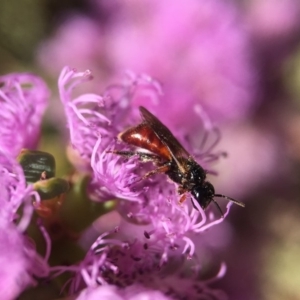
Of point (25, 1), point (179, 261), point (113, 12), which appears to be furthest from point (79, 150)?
point (25, 1)

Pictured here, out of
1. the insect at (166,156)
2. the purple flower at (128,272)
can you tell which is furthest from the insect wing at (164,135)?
the purple flower at (128,272)

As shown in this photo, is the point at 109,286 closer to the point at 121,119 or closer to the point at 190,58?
the point at 121,119

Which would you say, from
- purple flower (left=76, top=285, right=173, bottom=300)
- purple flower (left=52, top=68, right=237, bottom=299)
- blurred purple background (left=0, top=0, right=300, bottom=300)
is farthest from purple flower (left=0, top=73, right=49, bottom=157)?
blurred purple background (left=0, top=0, right=300, bottom=300)

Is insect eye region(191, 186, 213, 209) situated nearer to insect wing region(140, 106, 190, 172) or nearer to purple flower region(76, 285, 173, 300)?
insect wing region(140, 106, 190, 172)

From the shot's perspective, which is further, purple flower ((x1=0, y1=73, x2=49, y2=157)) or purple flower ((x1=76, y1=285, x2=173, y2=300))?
purple flower ((x1=0, y1=73, x2=49, y2=157))

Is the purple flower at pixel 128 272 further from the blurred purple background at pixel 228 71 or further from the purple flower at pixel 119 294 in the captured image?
the blurred purple background at pixel 228 71

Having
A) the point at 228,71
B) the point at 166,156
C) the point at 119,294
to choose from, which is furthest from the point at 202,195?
the point at 228,71

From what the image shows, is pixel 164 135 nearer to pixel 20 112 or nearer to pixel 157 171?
pixel 157 171

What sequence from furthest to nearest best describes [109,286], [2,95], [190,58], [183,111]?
[190,58] → [183,111] → [2,95] → [109,286]
